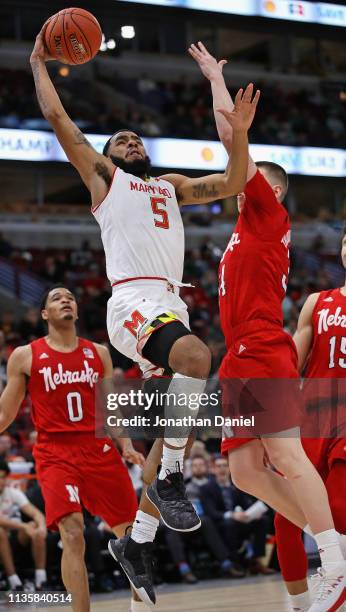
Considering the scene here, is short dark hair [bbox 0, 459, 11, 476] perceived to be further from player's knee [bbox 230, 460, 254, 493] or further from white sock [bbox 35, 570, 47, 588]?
player's knee [bbox 230, 460, 254, 493]

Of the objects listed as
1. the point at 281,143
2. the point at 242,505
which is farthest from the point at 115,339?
the point at 281,143

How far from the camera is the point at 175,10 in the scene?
15.4m

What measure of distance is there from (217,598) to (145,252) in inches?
180

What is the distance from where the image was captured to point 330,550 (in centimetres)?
480

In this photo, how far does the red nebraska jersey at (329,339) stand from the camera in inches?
221

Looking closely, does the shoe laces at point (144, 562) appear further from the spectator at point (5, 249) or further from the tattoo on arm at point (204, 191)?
the spectator at point (5, 249)

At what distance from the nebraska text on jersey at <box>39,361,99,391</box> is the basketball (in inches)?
92.8

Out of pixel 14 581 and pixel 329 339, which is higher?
pixel 329 339

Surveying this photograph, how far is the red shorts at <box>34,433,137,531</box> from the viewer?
6602 millimetres

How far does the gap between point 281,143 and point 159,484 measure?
1640 cm

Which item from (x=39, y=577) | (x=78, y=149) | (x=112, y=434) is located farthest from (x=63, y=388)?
(x=39, y=577)

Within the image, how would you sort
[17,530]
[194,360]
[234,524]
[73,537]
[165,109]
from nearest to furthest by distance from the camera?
[194,360], [73,537], [17,530], [234,524], [165,109]

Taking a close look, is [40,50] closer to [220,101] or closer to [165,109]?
[220,101]

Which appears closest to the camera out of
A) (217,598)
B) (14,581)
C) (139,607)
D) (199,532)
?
(139,607)
